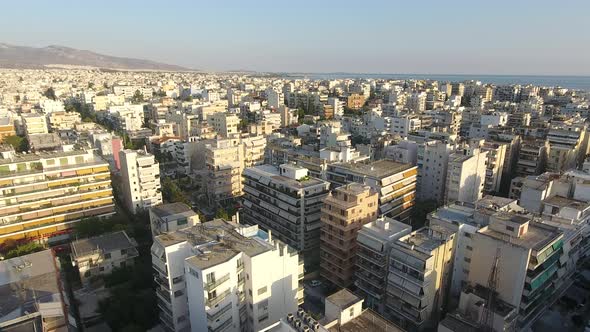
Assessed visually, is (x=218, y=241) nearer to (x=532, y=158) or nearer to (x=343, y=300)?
(x=343, y=300)

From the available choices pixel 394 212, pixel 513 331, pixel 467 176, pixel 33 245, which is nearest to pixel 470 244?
pixel 513 331

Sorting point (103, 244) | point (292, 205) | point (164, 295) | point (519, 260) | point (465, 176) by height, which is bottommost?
point (103, 244)

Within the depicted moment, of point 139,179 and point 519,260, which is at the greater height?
point 519,260

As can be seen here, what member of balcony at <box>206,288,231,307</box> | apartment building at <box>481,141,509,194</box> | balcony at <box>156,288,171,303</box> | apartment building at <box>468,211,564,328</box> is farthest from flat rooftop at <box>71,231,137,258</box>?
apartment building at <box>481,141,509,194</box>

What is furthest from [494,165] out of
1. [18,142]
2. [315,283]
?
[18,142]

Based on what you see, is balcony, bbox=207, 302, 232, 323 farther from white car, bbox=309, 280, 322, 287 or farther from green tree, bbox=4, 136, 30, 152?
green tree, bbox=4, 136, 30, 152

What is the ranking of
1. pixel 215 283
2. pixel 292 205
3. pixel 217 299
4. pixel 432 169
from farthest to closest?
pixel 432 169 < pixel 292 205 < pixel 217 299 < pixel 215 283

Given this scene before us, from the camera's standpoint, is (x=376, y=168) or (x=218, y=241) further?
(x=376, y=168)

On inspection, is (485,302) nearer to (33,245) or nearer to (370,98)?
(33,245)
